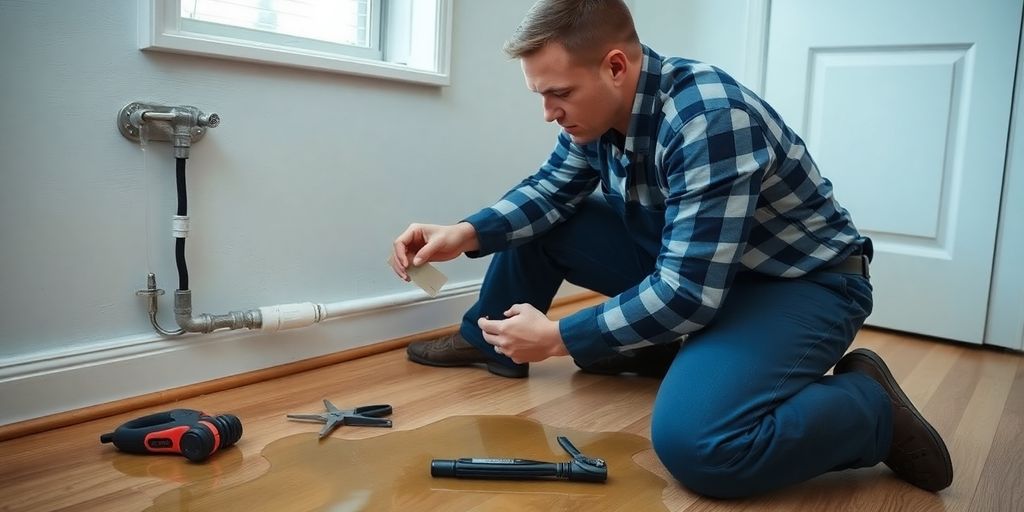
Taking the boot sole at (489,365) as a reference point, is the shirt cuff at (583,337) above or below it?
above

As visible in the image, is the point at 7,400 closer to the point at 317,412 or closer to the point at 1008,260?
the point at 317,412

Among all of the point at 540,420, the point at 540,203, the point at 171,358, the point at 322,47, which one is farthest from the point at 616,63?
the point at 171,358

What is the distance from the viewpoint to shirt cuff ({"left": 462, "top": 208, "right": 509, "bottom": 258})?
5.06 feet

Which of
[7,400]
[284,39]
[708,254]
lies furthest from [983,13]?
[7,400]

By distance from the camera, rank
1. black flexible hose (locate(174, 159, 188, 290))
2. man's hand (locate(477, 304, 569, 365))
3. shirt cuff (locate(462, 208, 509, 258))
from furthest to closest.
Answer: shirt cuff (locate(462, 208, 509, 258)), black flexible hose (locate(174, 159, 188, 290)), man's hand (locate(477, 304, 569, 365))

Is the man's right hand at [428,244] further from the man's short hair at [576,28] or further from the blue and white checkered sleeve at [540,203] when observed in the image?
the man's short hair at [576,28]

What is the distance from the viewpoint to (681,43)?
2629 mm

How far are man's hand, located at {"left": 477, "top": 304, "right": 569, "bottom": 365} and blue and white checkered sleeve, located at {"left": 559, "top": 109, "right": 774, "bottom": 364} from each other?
66mm

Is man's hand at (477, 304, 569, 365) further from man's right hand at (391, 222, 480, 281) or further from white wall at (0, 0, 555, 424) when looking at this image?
white wall at (0, 0, 555, 424)

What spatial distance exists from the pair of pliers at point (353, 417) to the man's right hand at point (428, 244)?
0.84 feet

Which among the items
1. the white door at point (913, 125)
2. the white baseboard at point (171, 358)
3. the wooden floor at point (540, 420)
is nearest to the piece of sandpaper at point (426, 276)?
the wooden floor at point (540, 420)

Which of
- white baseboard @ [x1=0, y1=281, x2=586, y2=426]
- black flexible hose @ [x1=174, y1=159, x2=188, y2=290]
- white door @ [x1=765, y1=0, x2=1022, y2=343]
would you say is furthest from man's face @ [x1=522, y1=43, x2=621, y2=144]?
white door @ [x1=765, y1=0, x2=1022, y2=343]

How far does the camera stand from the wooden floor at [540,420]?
1140mm

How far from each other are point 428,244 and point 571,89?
1.40ft
